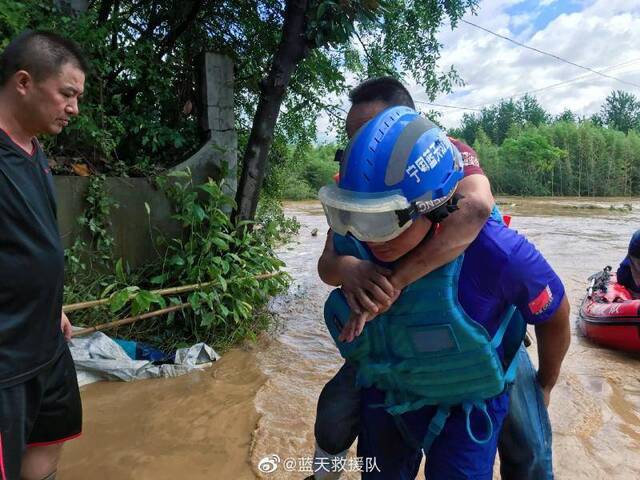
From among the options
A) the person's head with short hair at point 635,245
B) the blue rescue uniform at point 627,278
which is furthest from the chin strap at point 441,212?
the blue rescue uniform at point 627,278

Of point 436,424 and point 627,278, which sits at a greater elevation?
point 436,424

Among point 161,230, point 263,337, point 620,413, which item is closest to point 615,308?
point 620,413

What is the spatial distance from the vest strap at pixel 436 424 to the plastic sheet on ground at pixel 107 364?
9.93 ft

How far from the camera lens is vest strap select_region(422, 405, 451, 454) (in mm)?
1254

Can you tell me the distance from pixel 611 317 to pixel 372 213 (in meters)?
5.24

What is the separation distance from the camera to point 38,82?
170cm

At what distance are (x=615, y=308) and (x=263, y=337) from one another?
153 inches

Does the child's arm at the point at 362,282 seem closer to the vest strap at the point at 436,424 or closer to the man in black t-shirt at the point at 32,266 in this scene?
the vest strap at the point at 436,424

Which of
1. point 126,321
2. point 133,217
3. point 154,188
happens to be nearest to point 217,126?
point 154,188

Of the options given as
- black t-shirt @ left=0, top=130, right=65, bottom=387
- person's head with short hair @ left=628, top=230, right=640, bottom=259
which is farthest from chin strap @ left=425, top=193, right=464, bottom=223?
person's head with short hair @ left=628, top=230, right=640, bottom=259

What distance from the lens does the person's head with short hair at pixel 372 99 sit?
1957mm

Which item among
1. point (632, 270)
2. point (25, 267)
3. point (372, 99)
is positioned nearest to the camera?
point (25, 267)

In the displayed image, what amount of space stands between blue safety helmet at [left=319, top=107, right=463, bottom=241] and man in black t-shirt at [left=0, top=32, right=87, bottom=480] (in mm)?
1109

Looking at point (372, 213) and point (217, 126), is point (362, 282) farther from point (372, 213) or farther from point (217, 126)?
point (217, 126)
